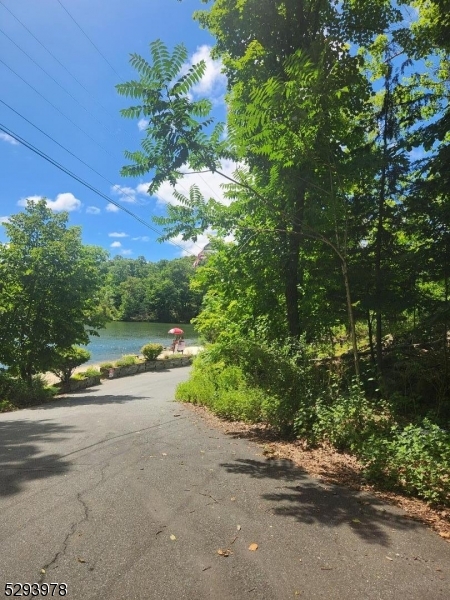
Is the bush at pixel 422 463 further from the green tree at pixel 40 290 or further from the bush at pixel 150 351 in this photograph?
the bush at pixel 150 351

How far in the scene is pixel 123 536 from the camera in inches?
118

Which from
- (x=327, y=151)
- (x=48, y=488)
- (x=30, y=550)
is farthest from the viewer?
(x=327, y=151)

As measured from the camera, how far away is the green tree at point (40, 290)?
14.1 m

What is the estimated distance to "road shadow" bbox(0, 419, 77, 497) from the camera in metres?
4.32

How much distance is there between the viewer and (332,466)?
4902 millimetres

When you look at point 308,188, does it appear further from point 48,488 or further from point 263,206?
point 48,488

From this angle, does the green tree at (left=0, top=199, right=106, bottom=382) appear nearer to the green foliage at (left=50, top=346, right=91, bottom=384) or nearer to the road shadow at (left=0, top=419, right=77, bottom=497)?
the green foliage at (left=50, top=346, right=91, bottom=384)

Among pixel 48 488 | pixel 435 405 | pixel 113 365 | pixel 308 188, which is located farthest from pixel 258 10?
pixel 113 365

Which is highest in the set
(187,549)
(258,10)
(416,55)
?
(258,10)

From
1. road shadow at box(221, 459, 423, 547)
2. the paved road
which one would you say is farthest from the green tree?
road shadow at box(221, 459, 423, 547)

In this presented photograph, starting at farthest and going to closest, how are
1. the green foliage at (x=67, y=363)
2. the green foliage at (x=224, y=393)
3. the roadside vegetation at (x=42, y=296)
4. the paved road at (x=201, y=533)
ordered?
the green foliage at (x=67, y=363), the roadside vegetation at (x=42, y=296), the green foliage at (x=224, y=393), the paved road at (x=201, y=533)

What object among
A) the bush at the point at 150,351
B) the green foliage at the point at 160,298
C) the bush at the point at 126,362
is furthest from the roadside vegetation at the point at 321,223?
the green foliage at the point at 160,298

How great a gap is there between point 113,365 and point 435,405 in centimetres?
Result: 1862

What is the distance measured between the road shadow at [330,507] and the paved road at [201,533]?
11 mm
